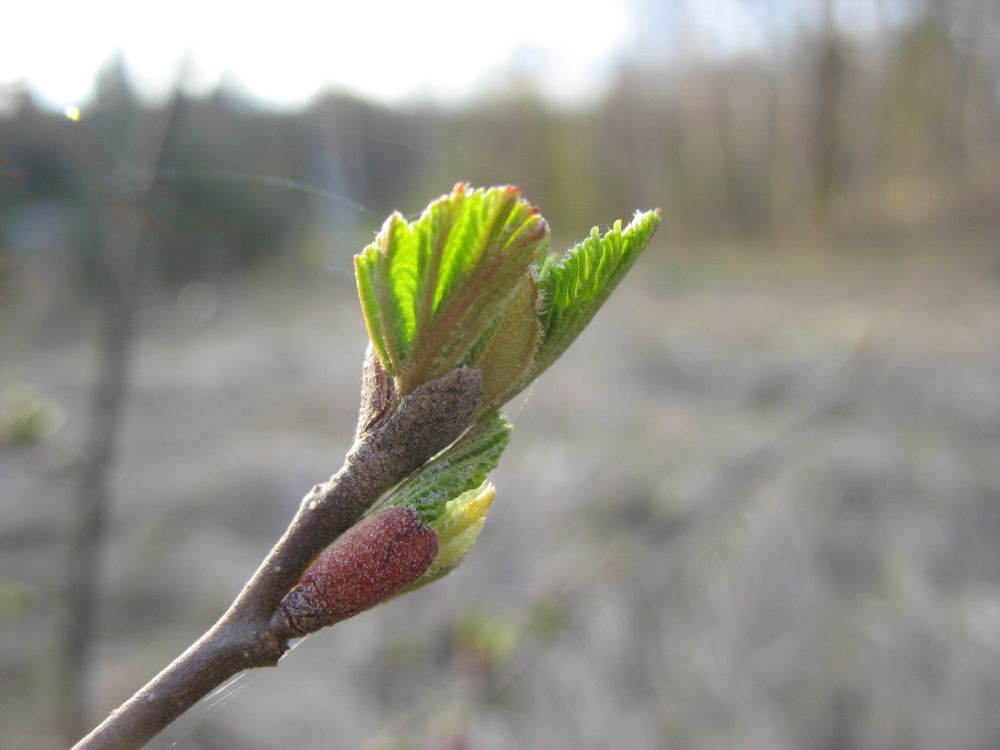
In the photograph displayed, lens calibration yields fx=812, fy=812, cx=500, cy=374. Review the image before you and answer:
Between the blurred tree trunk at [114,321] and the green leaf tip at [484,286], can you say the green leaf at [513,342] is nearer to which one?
the green leaf tip at [484,286]

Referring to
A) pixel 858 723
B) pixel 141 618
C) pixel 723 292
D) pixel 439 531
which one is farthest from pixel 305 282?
pixel 439 531

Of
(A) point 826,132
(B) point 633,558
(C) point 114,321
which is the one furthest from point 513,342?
(A) point 826,132

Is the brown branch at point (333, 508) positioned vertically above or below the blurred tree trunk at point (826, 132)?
above

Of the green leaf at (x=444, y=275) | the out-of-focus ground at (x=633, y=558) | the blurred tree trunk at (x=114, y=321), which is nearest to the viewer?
the green leaf at (x=444, y=275)

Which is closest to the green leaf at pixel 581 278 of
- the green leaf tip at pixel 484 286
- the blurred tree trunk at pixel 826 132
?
the green leaf tip at pixel 484 286

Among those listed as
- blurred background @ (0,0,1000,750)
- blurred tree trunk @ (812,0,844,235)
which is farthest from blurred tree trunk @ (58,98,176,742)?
blurred tree trunk @ (812,0,844,235)

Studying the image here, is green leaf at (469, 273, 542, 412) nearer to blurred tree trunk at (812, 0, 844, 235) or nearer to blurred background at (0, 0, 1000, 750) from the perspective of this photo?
blurred background at (0, 0, 1000, 750)

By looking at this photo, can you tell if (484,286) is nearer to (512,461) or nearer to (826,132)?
(512,461)
